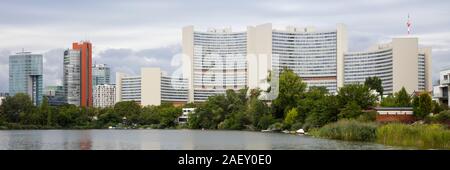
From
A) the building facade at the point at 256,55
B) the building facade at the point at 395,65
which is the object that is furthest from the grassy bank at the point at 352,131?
the building facade at the point at 256,55

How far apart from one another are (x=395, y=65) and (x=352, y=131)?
103643mm

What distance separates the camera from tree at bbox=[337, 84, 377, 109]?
61.6 meters

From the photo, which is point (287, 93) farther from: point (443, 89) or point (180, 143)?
point (180, 143)

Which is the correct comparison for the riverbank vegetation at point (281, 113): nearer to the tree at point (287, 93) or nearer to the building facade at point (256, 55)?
the tree at point (287, 93)

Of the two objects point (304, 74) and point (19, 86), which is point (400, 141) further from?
point (19, 86)

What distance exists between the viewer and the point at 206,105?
105 metres

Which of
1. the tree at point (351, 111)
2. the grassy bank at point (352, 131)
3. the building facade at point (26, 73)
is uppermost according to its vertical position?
the building facade at point (26, 73)

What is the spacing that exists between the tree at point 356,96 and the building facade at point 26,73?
4230 inches

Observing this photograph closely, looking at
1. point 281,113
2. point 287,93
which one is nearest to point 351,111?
point 287,93

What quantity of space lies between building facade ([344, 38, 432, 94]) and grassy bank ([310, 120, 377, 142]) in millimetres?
94224

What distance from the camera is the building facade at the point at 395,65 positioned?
5679 inches

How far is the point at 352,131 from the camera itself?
46.7m
